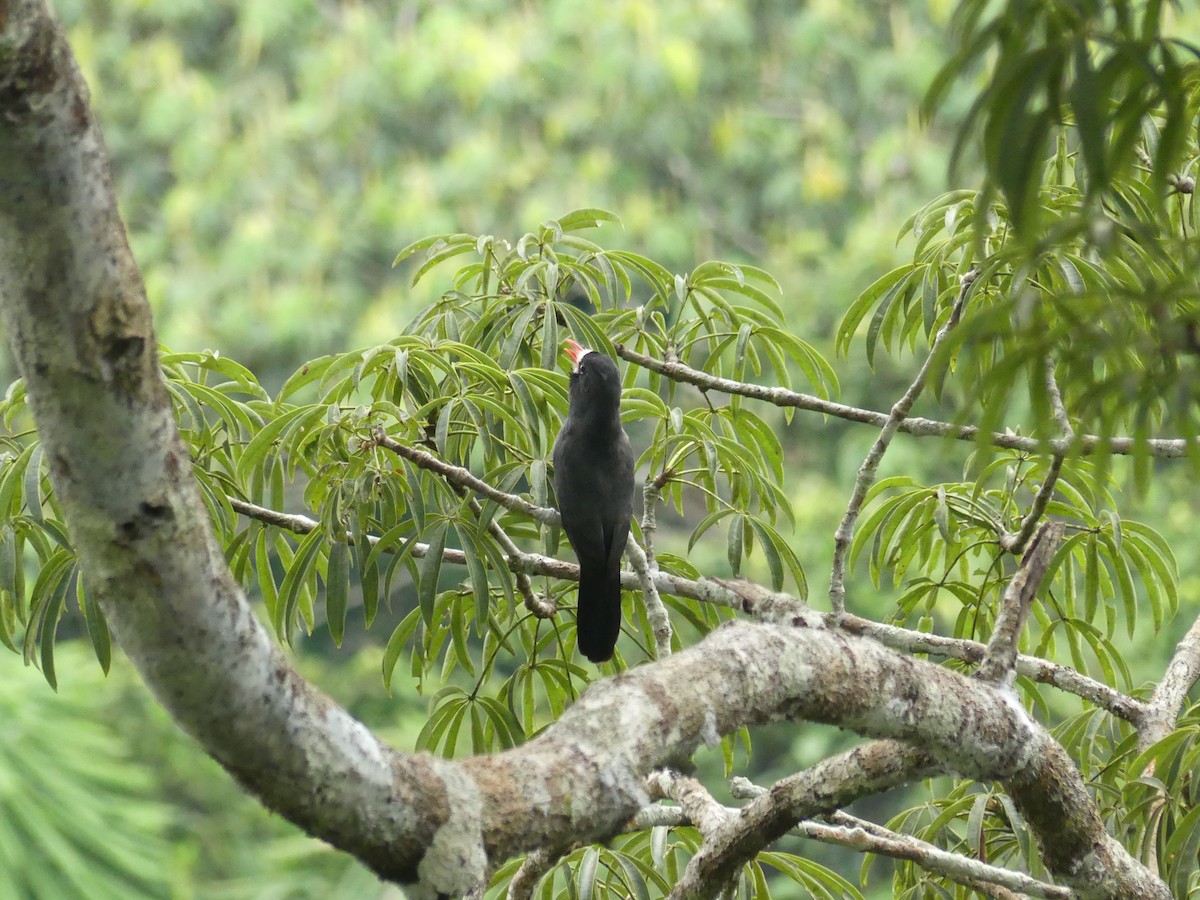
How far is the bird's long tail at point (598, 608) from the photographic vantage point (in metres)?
2.61

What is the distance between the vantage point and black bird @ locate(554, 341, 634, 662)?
260 cm

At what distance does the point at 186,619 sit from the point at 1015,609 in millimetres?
1197

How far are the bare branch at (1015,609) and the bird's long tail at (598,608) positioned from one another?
0.93 meters

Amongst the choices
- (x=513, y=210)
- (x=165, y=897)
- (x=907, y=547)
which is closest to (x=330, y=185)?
(x=513, y=210)

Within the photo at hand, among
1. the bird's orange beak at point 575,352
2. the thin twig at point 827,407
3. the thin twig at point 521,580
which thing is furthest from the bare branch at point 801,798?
the bird's orange beak at point 575,352

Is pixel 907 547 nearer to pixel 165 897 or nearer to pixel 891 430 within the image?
pixel 891 430

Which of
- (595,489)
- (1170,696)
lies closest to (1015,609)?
(1170,696)

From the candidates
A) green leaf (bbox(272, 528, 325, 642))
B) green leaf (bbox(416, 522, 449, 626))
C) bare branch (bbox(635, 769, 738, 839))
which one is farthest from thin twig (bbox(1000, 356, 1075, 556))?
green leaf (bbox(272, 528, 325, 642))

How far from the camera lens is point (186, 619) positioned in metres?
1.02

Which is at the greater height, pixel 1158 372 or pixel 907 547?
pixel 1158 372

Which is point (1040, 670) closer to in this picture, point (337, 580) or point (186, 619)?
point (337, 580)

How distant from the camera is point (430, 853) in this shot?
113 cm

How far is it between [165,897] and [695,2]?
276 inches

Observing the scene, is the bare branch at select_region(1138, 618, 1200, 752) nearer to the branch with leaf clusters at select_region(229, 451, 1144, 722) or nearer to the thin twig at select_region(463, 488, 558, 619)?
the branch with leaf clusters at select_region(229, 451, 1144, 722)
